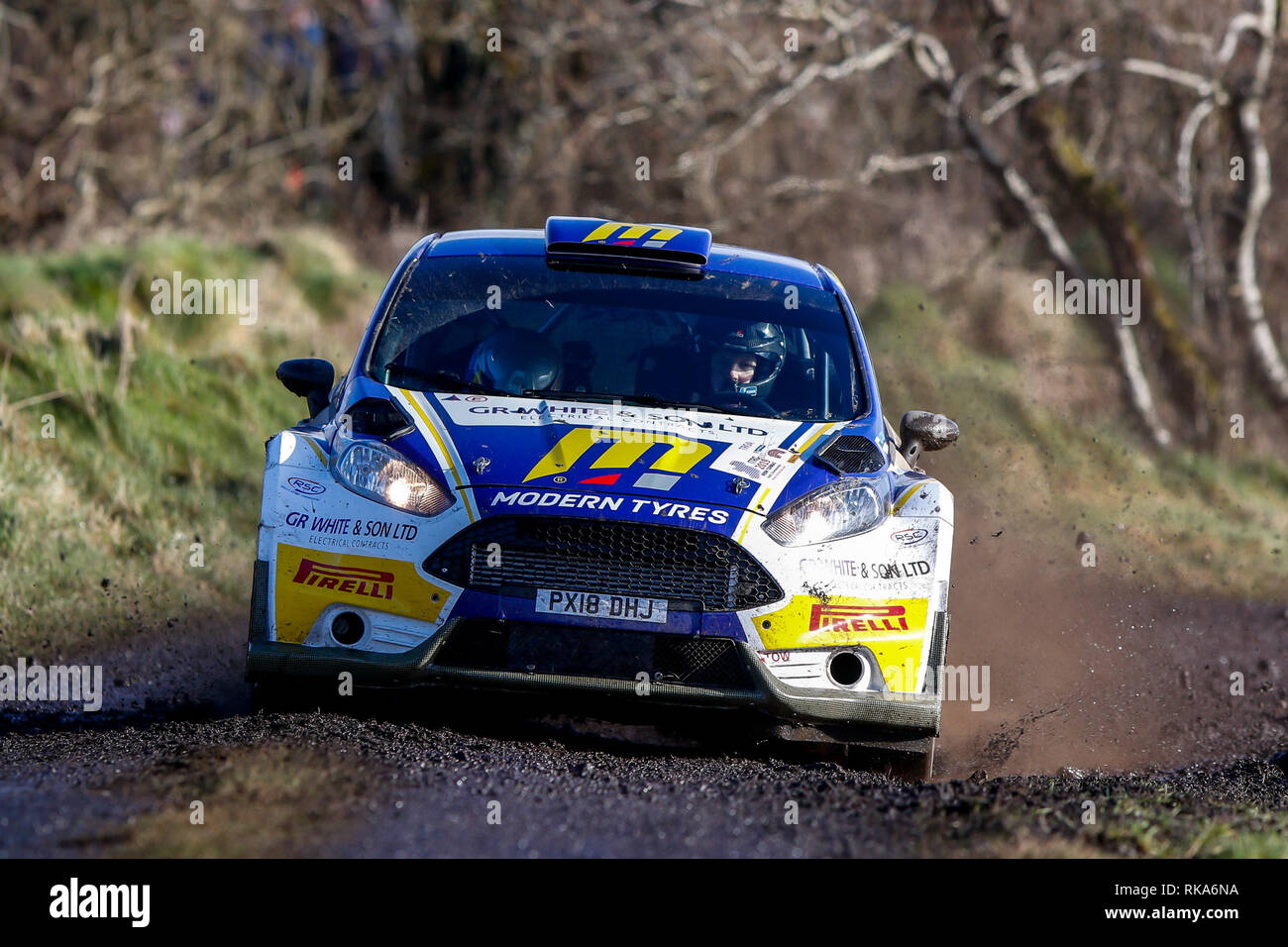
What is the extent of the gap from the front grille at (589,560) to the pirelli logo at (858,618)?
10.8 inches

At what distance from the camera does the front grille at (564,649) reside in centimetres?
535

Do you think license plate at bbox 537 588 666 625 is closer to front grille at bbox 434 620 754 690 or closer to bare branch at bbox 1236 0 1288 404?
front grille at bbox 434 620 754 690

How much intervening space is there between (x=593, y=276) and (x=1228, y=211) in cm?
1096

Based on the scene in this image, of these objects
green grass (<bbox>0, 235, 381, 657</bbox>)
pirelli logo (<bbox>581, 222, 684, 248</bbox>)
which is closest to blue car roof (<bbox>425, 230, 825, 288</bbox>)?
pirelli logo (<bbox>581, 222, 684, 248</bbox>)

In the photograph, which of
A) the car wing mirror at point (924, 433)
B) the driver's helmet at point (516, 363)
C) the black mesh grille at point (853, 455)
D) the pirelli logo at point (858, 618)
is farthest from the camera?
the car wing mirror at point (924, 433)

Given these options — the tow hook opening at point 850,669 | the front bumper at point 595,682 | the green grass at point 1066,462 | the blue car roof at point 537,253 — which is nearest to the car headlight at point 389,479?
the front bumper at point 595,682

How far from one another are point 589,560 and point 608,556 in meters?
0.07

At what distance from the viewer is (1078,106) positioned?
17938 millimetres

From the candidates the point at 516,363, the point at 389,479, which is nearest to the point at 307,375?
the point at 516,363

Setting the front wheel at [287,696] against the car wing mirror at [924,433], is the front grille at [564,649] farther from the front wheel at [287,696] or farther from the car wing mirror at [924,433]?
the car wing mirror at [924,433]

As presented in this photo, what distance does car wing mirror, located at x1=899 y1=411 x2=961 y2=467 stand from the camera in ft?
21.8

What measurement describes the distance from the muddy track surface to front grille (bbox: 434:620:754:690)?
0.69 feet
